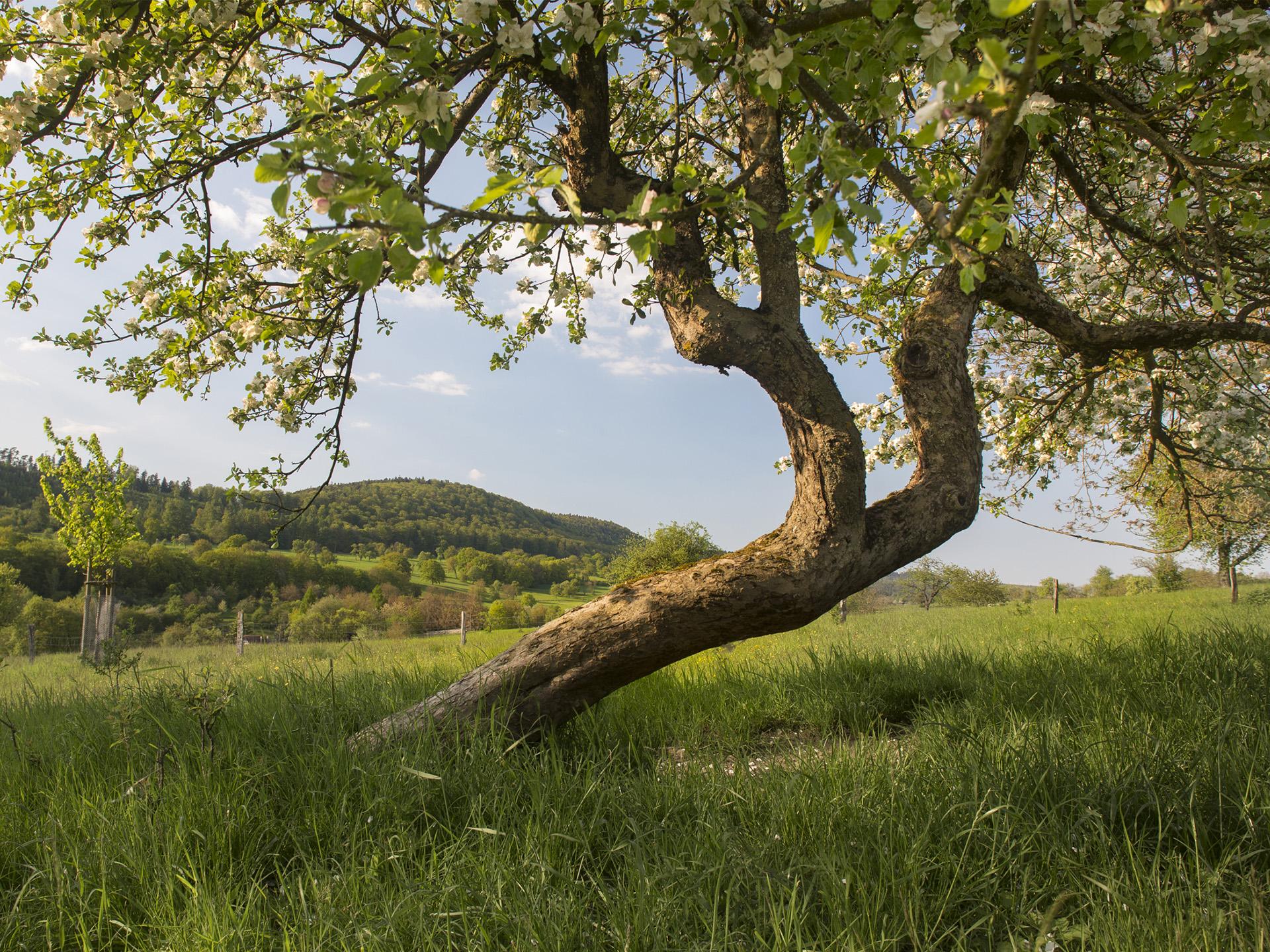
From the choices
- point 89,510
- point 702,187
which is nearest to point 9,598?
point 89,510

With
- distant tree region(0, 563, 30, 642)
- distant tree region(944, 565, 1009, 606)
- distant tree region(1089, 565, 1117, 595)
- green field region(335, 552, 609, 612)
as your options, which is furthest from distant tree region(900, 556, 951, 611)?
distant tree region(0, 563, 30, 642)

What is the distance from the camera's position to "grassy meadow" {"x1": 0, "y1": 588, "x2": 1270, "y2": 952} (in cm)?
241

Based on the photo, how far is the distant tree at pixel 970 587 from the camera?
48250 mm

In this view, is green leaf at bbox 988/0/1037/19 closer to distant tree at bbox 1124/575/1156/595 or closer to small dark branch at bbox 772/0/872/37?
small dark branch at bbox 772/0/872/37

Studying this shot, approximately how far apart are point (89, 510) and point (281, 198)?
2257 cm

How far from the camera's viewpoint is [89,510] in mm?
19031

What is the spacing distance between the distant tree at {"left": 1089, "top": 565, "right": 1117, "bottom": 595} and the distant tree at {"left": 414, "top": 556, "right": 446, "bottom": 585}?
71.9 metres

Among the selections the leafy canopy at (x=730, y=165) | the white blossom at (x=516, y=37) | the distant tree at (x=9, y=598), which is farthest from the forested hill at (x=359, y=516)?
the white blossom at (x=516, y=37)

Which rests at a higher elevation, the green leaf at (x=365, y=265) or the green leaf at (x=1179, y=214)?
the green leaf at (x=1179, y=214)

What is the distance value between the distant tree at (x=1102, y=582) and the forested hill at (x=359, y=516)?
5009 centimetres

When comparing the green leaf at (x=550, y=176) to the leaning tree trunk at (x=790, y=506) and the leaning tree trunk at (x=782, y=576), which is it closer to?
the leaning tree trunk at (x=790, y=506)

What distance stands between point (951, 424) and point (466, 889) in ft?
12.6

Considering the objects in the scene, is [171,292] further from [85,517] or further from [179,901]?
[85,517]

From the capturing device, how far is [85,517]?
62.5ft
